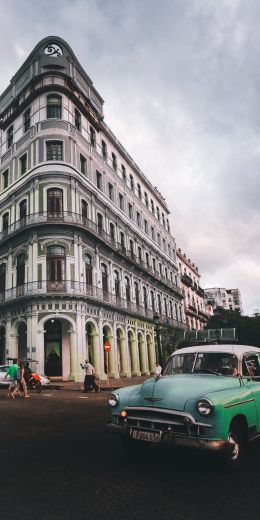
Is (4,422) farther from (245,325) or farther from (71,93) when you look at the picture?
(245,325)

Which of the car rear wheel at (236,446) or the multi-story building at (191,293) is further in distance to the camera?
the multi-story building at (191,293)

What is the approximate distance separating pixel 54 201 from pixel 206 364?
21.9 m

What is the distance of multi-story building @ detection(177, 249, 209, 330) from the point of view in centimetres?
5406

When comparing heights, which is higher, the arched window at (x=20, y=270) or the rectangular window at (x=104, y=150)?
the rectangular window at (x=104, y=150)

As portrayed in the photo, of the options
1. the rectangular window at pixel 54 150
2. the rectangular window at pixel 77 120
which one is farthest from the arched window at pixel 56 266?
the rectangular window at pixel 77 120

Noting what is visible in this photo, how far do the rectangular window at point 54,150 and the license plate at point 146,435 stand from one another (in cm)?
2485

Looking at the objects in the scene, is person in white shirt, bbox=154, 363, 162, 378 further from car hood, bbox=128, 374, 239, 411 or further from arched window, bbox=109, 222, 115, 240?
arched window, bbox=109, 222, 115, 240

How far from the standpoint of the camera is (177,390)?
5.05 m

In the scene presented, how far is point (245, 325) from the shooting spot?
148ft

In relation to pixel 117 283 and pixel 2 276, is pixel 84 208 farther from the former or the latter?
pixel 2 276

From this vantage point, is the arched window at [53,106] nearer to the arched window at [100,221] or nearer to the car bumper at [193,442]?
the arched window at [100,221]

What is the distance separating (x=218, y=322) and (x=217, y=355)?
4442 cm

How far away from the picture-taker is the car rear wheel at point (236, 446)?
4.70 meters

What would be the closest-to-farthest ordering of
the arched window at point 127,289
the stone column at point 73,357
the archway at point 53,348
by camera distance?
the stone column at point 73,357
the archway at point 53,348
the arched window at point 127,289
